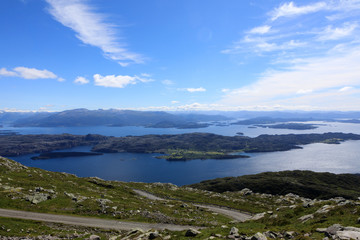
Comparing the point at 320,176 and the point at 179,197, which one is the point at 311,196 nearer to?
the point at 320,176

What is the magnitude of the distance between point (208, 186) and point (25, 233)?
4668 inches

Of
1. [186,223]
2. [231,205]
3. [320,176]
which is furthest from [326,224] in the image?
[320,176]

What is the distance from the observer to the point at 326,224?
23.6 meters

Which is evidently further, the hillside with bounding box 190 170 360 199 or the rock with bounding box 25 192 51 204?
the hillside with bounding box 190 170 360 199

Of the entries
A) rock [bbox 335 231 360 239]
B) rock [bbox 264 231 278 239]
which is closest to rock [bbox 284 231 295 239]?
rock [bbox 264 231 278 239]

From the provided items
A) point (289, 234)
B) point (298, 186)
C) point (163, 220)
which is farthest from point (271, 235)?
point (298, 186)

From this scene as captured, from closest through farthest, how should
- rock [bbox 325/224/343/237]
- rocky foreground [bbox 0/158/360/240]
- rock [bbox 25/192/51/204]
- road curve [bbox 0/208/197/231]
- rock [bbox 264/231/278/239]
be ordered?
1. rock [bbox 325/224/343/237]
2. rock [bbox 264/231/278/239]
3. rocky foreground [bbox 0/158/360/240]
4. road curve [bbox 0/208/197/231]
5. rock [bbox 25/192/51/204]

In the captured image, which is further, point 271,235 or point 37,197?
point 37,197

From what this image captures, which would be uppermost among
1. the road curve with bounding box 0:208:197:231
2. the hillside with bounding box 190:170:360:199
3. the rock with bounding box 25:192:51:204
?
the rock with bounding box 25:192:51:204

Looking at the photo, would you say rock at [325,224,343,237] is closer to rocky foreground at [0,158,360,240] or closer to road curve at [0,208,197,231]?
rocky foreground at [0,158,360,240]

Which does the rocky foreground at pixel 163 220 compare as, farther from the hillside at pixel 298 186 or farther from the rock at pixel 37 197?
the hillside at pixel 298 186

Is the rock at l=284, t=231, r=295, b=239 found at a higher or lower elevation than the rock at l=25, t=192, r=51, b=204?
higher

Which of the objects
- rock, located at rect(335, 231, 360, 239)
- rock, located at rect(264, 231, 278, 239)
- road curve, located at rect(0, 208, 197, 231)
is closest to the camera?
rock, located at rect(335, 231, 360, 239)

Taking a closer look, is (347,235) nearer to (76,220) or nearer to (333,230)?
(333,230)
